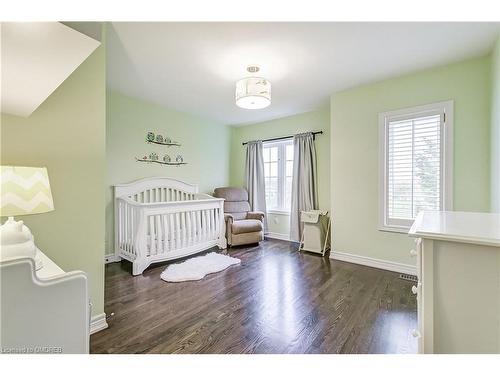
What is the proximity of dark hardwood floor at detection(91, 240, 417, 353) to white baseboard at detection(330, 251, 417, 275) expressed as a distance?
0.10 metres

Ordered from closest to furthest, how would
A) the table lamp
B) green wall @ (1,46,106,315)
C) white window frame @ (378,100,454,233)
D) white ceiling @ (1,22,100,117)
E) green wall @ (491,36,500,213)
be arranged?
white ceiling @ (1,22,100,117), the table lamp, green wall @ (1,46,106,315), green wall @ (491,36,500,213), white window frame @ (378,100,454,233)

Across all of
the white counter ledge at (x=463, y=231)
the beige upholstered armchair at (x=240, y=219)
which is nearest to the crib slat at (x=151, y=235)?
the beige upholstered armchair at (x=240, y=219)

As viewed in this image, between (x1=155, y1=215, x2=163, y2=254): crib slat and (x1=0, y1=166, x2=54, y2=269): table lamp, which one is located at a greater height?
(x1=0, y1=166, x2=54, y2=269): table lamp

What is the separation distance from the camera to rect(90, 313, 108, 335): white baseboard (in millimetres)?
1605

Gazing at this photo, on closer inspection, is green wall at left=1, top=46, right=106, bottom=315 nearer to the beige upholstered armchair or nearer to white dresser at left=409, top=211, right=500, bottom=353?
white dresser at left=409, top=211, right=500, bottom=353

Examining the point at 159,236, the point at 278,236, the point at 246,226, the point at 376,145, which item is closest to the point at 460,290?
the point at 376,145

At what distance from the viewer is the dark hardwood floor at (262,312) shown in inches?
59.1

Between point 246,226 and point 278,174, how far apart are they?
1.34m

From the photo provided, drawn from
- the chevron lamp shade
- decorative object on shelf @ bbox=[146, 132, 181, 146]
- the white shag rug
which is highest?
decorative object on shelf @ bbox=[146, 132, 181, 146]

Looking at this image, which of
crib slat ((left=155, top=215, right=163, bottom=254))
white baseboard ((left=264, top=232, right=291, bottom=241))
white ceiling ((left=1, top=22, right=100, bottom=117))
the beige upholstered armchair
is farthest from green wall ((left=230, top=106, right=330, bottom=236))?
white ceiling ((left=1, top=22, right=100, bottom=117))

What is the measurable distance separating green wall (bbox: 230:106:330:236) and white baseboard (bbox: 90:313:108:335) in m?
3.24

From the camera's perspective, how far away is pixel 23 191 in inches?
41.3

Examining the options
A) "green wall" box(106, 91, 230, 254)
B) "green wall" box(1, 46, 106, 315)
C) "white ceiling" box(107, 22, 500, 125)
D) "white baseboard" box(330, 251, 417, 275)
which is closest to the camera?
"green wall" box(1, 46, 106, 315)

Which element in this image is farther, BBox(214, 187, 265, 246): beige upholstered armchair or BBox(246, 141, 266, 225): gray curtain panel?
BBox(246, 141, 266, 225): gray curtain panel
